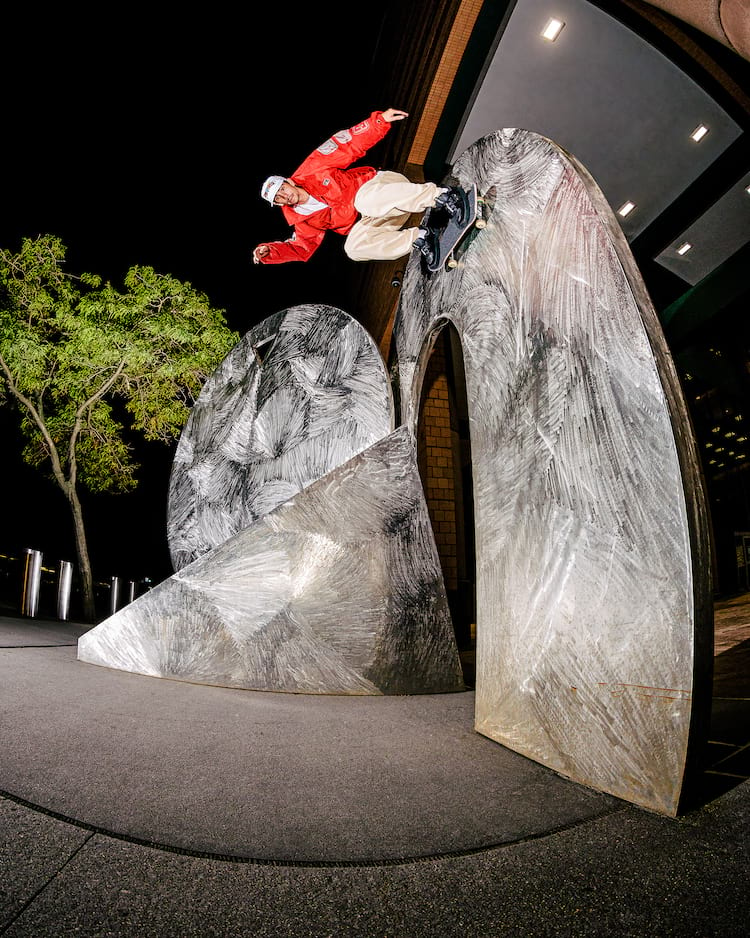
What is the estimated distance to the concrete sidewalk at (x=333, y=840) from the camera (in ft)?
4.31

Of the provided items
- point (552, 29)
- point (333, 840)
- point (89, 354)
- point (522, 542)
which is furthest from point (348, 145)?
point (89, 354)

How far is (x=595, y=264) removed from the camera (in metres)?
2.57

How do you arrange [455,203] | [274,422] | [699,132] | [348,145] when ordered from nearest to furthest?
[455,203] < [348,145] < [274,422] < [699,132]

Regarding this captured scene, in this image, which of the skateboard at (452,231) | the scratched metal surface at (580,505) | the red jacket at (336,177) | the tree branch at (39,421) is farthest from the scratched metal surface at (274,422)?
the tree branch at (39,421)

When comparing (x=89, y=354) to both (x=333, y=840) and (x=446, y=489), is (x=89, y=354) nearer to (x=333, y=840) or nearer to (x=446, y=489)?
(x=446, y=489)

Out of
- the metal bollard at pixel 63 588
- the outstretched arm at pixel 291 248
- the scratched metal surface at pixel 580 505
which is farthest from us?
the metal bollard at pixel 63 588

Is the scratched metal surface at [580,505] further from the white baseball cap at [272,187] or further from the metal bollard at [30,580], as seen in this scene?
the metal bollard at [30,580]

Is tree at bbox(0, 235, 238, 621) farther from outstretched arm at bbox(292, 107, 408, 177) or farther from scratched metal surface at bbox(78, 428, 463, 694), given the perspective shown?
outstretched arm at bbox(292, 107, 408, 177)

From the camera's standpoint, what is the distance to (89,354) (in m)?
14.2

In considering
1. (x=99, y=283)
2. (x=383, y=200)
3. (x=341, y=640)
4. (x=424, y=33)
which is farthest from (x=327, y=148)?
(x=99, y=283)

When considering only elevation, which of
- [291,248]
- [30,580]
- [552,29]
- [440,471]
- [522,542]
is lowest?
[30,580]

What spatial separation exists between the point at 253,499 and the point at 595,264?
4984 millimetres

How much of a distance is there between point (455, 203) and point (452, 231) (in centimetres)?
19

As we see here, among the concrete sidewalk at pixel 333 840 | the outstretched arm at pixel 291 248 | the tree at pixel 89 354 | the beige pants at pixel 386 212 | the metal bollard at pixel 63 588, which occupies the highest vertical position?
the tree at pixel 89 354
